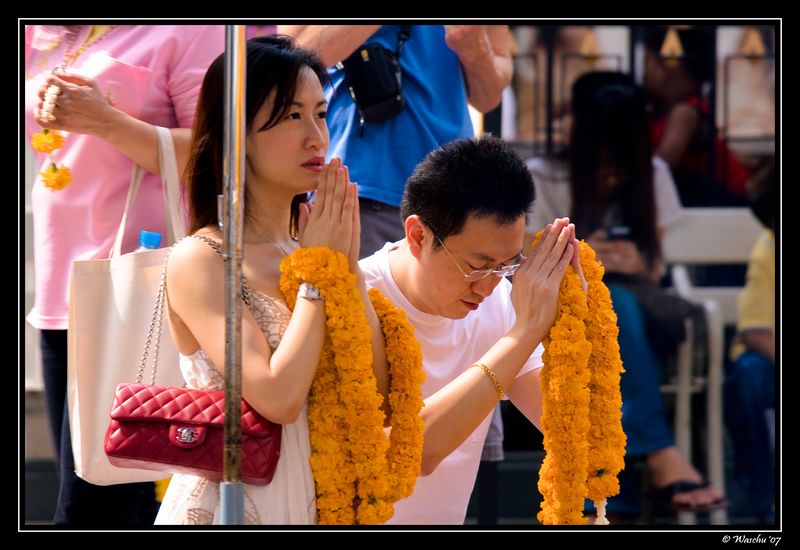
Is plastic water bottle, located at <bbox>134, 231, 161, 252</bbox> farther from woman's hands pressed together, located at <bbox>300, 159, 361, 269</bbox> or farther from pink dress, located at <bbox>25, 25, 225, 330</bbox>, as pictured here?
woman's hands pressed together, located at <bbox>300, 159, 361, 269</bbox>

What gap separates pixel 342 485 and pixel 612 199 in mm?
2849

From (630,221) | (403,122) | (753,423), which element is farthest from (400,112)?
(753,423)

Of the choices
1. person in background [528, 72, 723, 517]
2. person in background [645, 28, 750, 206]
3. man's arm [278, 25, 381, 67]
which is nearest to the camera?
man's arm [278, 25, 381, 67]

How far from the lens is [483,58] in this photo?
385 cm

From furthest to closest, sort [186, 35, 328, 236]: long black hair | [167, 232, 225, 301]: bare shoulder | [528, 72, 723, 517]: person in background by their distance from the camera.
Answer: [528, 72, 723, 517]: person in background
[186, 35, 328, 236]: long black hair
[167, 232, 225, 301]: bare shoulder

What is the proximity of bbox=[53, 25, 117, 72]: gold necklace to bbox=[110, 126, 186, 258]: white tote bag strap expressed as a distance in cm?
33

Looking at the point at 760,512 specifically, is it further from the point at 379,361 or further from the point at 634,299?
the point at 379,361

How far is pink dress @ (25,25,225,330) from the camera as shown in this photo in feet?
10.9

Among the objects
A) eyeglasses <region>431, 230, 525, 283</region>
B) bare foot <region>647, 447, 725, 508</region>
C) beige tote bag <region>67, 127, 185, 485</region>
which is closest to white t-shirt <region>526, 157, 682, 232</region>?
bare foot <region>647, 447, 725, 508</region>

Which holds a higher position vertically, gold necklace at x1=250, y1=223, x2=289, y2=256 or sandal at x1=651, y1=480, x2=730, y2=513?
gold necklace at x1=250, y1=223, x2=289, y2=256

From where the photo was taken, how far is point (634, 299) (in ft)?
16.5
